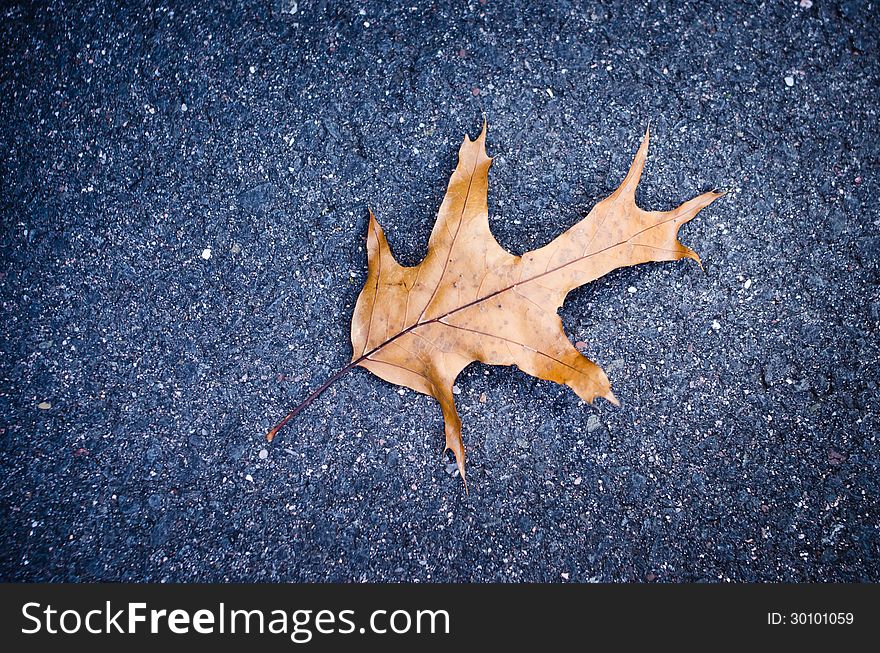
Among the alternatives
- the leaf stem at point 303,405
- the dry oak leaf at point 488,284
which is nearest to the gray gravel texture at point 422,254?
the leaf stem at point 303,405

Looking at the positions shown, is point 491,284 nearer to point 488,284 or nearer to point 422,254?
point 488,284

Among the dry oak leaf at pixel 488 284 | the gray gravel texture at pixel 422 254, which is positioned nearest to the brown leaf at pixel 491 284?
the dry oak leaf at pixel 488 284

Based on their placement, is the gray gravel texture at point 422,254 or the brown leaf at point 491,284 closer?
the brown leaf at point 491,284

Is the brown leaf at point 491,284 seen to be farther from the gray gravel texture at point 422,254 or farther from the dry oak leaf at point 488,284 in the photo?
the gray gravel texture at point 422,254

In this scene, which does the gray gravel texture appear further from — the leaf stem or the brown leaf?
the brown leaf

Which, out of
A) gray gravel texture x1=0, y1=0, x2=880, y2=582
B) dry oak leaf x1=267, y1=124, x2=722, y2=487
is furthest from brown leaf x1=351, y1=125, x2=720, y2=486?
gray gravel texture x1=0, y1=0, x2=880, y2=582

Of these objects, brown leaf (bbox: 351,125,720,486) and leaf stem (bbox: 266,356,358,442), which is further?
leaf stem (bbox: 266,356,358,442)
